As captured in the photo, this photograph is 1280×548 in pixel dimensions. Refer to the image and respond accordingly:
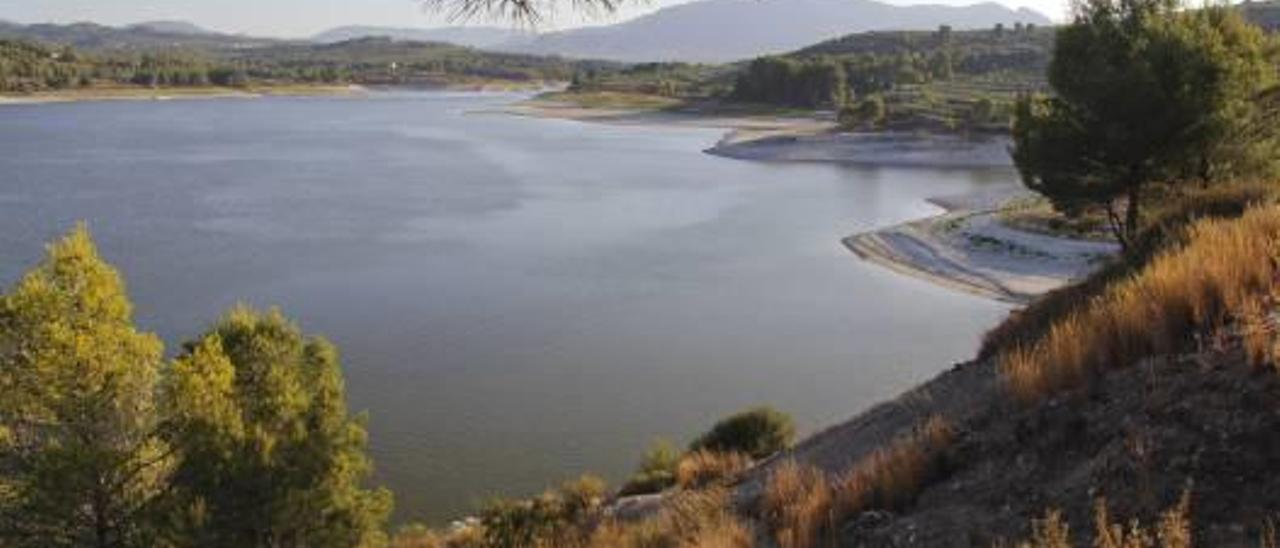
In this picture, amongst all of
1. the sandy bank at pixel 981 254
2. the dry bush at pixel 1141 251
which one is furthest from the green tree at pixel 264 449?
the sandy bank at pixel 981 254

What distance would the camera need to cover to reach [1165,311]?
24.9 ft

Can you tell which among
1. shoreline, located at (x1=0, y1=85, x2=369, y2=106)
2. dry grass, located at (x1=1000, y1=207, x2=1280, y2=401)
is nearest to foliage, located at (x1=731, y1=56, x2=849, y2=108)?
shoreline, located at (x1=0, y1=85, x2=369, y2=106)

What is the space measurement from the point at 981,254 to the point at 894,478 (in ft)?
117

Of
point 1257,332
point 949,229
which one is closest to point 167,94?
point 949,229

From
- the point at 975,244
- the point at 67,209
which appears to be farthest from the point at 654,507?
the point at 67,209

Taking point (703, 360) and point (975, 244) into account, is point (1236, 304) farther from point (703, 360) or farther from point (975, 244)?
point (975, 244)

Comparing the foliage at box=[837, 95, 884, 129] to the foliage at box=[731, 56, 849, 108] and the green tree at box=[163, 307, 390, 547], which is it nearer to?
the foliage at box=[731, 56, 849, 108]

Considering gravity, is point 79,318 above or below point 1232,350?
below

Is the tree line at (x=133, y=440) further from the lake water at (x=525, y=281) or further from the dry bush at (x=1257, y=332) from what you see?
the dry bush at (x=1257, y=332)

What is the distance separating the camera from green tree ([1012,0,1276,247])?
824 inches

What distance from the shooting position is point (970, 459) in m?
7.33

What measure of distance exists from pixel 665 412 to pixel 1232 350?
18.7m

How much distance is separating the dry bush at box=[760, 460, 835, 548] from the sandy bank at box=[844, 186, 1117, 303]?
87.3 feet

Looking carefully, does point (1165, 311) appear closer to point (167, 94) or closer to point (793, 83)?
point (793, 83)
